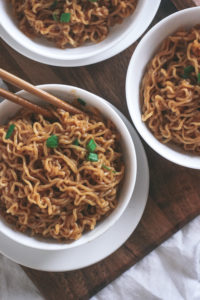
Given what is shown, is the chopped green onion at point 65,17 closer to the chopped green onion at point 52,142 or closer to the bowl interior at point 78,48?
the bowl interior at point 78,48

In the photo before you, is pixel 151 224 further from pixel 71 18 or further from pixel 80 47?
pixel 71 18

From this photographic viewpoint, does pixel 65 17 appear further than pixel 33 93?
Yes

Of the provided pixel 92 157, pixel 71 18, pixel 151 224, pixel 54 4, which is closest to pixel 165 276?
pixel 151 224

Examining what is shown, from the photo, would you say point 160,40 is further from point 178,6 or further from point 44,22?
point 44,22

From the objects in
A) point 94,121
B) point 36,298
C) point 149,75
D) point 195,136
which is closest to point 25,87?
point 94,121

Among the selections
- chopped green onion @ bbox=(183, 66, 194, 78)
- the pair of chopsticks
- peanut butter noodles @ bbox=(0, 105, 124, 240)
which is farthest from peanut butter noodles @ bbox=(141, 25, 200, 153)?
the pair of chopsticks

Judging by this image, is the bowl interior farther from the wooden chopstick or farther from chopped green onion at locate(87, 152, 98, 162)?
chopped green onion at locate(87, 152, 98, 162)
